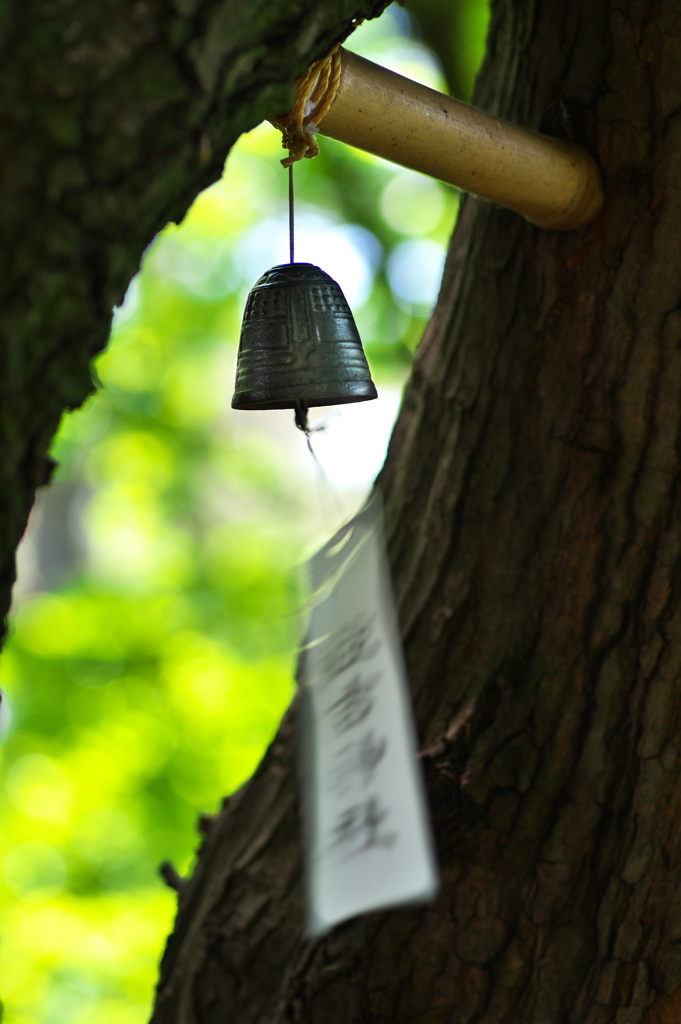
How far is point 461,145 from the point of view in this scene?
85cm

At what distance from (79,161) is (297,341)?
0.41m

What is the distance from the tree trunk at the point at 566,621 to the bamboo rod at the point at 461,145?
5 cm

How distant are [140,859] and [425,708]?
2428 millimetres

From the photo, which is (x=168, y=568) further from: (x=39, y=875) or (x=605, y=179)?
(x=605, y=179)

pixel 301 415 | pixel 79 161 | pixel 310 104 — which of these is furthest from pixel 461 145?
pixel 79 161

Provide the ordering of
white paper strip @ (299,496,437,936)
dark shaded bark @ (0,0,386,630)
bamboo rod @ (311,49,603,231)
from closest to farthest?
dark shaded bark @ (0,0,386,630) → white paper strip @ (299,496,437,936) → bamboo rod @ (311,49,603,231)

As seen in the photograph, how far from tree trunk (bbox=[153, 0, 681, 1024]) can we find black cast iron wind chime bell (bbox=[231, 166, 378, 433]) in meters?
0.25

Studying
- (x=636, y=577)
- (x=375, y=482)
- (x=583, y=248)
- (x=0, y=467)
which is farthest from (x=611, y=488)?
(x=0, y=467)

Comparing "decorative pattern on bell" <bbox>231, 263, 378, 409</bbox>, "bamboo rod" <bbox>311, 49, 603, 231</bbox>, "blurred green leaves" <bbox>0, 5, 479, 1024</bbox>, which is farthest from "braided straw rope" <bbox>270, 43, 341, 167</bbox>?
"blurred green leaves" <bbox>0, 5, 479, 1024</bbox>

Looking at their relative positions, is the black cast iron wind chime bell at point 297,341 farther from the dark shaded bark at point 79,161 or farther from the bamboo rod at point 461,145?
the dark shaded bark at point 79,161

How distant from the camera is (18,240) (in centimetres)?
47

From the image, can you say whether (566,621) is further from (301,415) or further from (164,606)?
(164,606)

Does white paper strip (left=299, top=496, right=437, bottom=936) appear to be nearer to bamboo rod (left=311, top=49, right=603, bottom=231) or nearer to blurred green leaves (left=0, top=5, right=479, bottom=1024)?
bamboo rod (left=311, top=49, right=603, bottom=231)

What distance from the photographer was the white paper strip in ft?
2.21
